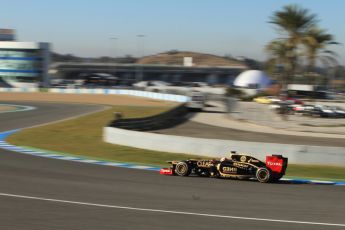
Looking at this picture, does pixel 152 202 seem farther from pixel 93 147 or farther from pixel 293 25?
pixel 293 25

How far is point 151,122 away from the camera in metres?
26.7

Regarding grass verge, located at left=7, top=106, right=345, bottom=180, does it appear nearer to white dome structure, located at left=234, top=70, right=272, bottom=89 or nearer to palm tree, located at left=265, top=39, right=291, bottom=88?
palm tree, located at left=265, top=39, right=291, bottom=88

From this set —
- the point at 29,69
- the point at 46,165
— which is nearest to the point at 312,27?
the point at 46,165

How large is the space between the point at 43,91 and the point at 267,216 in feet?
244

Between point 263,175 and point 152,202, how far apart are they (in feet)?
12.2

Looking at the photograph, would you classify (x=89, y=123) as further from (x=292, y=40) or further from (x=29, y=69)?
(x=29, y=69)

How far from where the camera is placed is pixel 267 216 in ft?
25.7

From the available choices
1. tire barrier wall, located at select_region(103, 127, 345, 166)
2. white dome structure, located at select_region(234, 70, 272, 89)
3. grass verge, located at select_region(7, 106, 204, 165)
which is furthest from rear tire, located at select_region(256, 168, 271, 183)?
white dome structure, located at select_region(234, 70, 272, 89)

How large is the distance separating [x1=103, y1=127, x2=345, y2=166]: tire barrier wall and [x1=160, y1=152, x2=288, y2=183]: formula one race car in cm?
328

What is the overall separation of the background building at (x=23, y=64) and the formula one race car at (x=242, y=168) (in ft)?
300

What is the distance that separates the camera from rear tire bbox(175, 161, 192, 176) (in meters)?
12.0

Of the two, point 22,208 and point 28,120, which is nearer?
point 22,208

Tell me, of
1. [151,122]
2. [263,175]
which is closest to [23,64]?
[151,122]

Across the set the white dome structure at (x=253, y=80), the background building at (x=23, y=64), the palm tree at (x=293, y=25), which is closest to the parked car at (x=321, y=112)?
the palm tree at (x=293, y=25)
